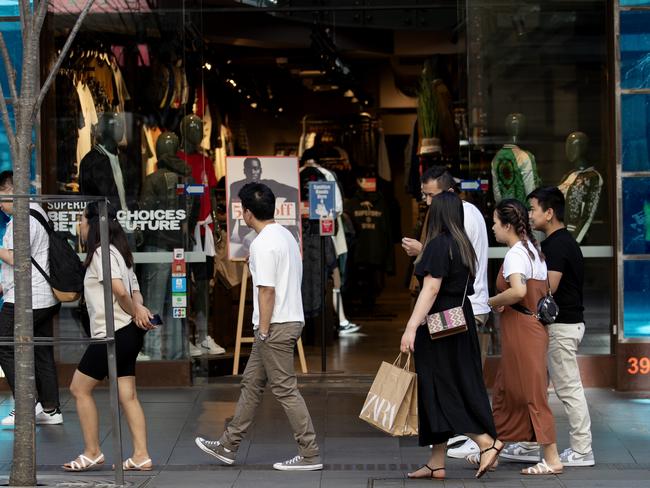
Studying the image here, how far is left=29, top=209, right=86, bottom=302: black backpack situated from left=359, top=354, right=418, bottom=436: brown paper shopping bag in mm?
2385

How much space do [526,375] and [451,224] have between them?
1114mm

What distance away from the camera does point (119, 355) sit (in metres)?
7.49

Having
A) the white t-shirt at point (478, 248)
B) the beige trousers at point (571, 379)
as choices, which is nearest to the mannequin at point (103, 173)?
the white t-shirt at point (478, 248)

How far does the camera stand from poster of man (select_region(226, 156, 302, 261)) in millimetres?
10875

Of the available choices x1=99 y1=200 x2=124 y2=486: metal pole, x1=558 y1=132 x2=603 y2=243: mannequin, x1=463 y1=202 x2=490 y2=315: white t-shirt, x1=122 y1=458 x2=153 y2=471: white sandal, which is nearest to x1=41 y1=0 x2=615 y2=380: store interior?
x1=558 y1=132 x2=603 y2=243: mannequin

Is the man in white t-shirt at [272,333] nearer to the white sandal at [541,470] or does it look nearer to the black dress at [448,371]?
the black dress at [448,371]

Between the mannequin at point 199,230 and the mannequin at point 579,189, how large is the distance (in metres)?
3.29

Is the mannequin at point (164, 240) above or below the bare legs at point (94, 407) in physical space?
above

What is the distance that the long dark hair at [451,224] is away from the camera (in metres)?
7.25

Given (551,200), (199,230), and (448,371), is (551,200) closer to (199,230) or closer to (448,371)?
(448,371)

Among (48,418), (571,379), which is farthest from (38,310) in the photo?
(571,379)

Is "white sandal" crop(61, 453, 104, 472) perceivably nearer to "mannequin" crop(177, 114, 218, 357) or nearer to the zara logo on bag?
the zara logo on bag

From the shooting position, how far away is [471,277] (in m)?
7.32

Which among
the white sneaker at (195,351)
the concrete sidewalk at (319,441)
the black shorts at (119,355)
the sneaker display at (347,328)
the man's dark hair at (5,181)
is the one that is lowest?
the concrete sidewalk at (319,441)
